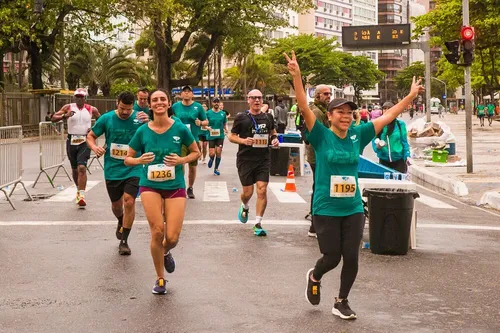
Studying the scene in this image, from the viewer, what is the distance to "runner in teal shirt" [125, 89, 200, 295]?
7.33 m

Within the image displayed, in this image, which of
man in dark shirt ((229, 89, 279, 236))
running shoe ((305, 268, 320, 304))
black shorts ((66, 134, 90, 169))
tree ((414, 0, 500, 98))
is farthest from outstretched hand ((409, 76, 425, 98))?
tree ((414, 0, 500, 98))

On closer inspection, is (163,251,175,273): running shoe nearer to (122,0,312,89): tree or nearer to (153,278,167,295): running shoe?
(153,278,167,295): running shoe

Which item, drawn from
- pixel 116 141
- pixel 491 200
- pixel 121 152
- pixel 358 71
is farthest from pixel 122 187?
pixel 358 71

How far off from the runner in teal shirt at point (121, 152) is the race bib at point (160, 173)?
1.94 metres

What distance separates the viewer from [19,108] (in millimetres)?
42594

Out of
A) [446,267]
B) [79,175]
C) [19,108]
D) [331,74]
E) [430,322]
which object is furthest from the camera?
[331,74]

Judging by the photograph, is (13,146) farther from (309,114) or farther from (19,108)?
(19,108)

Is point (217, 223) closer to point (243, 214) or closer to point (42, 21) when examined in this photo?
point (243, 214)

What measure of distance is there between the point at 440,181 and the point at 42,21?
27.3m

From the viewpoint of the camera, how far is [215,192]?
52.5ft

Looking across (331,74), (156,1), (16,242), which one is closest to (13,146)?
(16,242)

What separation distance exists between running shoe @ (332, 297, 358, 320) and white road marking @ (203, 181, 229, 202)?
8214mm

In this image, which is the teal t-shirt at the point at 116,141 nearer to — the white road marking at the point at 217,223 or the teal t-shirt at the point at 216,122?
the white road marking at the point at 217,223

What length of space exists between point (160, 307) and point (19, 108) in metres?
37.4
